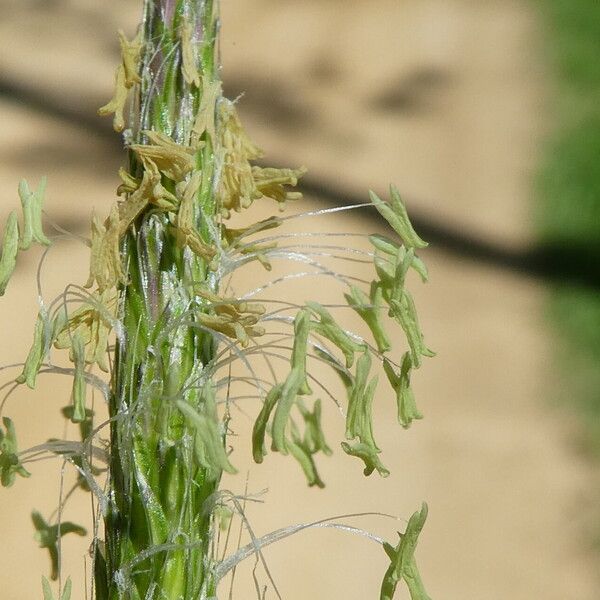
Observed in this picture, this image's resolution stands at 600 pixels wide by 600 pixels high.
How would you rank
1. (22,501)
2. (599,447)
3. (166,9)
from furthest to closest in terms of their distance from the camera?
(599,447), (22,501), (166,9)

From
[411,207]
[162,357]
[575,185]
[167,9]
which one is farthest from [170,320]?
[575,185]

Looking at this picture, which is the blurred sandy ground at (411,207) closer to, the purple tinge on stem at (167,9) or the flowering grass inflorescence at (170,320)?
the flowering grass inflorescence at (170,320)

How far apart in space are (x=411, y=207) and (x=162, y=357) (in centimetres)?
115

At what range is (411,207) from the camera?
1792mm

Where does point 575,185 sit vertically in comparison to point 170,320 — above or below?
above

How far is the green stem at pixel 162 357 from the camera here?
0.69 m

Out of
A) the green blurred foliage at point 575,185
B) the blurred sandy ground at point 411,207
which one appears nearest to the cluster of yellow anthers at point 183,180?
the blurred sandy ground at point 411,207

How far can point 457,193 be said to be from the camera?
182cm

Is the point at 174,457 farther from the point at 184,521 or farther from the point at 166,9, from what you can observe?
the point at 166,9

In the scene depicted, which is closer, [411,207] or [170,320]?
[170,320]

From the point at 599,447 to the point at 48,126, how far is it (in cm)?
106

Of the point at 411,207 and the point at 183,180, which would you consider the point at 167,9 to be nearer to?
the point at 183,180

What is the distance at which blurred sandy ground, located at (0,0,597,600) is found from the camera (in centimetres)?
163

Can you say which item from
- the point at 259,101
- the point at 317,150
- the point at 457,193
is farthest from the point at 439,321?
the point at 259,101
